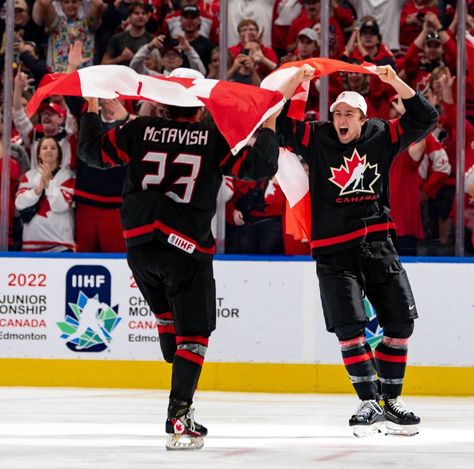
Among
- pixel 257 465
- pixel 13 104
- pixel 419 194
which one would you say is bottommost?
pixel 257 465

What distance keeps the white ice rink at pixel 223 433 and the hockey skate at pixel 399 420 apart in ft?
0.26

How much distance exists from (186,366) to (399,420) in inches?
44.0

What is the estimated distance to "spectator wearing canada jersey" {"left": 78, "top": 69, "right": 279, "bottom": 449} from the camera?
4.80 m

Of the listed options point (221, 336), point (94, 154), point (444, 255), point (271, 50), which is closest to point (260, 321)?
point (221, 336)

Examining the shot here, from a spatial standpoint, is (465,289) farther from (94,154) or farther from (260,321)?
(94,154)

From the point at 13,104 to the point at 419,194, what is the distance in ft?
8.88

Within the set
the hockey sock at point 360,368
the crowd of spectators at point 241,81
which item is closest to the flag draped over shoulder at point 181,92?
the hockey sock at point 360,368

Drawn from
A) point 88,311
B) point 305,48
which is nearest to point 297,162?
point 305,48

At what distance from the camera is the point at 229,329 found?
7812mm

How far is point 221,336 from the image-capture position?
7.80m

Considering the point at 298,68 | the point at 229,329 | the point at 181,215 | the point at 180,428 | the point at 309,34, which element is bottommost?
the point at 180,428

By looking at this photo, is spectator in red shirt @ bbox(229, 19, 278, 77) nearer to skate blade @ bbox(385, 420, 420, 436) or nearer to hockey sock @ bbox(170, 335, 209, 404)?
skate blade @ bbox(385, 420, 420, 436)

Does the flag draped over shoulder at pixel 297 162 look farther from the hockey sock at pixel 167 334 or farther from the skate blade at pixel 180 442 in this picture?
the skate blade at pixel 180 442

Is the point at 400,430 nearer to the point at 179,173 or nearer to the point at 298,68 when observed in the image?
the point at 179,173
